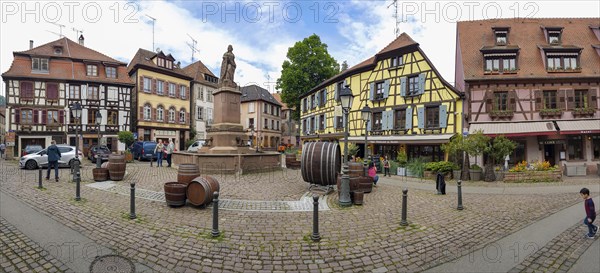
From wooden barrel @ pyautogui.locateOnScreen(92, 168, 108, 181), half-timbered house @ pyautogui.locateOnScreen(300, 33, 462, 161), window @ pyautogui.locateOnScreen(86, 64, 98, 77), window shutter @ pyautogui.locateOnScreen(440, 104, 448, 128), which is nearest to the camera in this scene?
wooden barrel @ pyautogui.locateOnScreen(92, 168, 108, 181)

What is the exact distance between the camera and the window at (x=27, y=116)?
2759 cm

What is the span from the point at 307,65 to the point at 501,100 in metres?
20.8

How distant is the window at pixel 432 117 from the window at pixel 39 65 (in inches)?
1490

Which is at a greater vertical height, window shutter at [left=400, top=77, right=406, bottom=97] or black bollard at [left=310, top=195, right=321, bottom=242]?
window shutter at [left=400, top=77, right=406, bottom=97]

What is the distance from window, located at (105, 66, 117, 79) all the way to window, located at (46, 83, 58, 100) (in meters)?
4.87

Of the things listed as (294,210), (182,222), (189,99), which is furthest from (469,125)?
(189,99)

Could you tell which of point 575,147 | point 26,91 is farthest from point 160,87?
point 575,147

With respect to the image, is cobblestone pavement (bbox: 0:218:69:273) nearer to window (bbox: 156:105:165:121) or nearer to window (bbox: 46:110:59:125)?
window (bbox: 46:110:59:125)

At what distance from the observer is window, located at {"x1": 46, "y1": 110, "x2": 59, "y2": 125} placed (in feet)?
93.8

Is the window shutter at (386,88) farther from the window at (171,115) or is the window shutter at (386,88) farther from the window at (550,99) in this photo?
the window at (171,115)

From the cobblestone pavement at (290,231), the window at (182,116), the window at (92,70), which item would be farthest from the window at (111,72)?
the cobblestone pavement at (290,231)

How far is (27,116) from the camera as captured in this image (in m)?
27.8

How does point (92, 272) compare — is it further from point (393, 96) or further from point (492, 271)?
point (393, 96)

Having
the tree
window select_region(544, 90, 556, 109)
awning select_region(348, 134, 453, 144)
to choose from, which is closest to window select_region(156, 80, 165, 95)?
the tree
